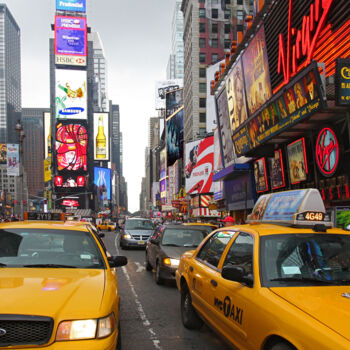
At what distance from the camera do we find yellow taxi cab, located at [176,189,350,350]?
2.80 meters

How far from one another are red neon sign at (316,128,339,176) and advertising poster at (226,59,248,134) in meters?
7.64

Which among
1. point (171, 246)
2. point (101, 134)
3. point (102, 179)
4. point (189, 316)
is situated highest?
point (101, 134)

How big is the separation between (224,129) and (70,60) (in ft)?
288

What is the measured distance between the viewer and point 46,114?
12875 centimetres

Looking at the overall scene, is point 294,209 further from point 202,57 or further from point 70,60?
point 70,60

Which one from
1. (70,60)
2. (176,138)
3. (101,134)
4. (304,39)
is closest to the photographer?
(304,39)

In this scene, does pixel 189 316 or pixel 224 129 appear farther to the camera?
pixel 224 129

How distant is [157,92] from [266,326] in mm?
153822

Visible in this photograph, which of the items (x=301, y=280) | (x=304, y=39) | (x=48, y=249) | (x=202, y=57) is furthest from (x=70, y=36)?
(x=301, y=280)

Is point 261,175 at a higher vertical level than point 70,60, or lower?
lower

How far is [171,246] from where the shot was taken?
9617 millimetres

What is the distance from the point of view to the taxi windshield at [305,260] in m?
3.58

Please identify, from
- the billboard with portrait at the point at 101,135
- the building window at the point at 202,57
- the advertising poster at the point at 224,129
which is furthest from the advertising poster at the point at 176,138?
the advertising poster at the point at 224,129

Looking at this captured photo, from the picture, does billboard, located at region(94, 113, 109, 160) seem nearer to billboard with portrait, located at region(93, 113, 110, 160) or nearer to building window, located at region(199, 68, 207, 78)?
billboard with portrait, located at region(93, 113, 110, 160)
